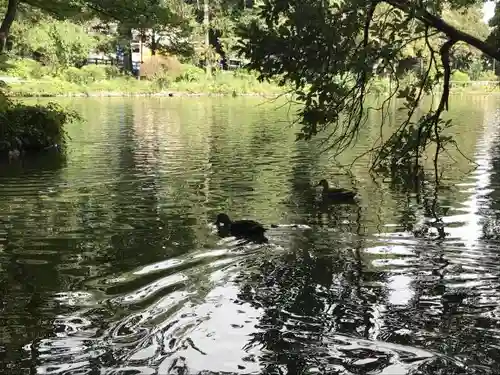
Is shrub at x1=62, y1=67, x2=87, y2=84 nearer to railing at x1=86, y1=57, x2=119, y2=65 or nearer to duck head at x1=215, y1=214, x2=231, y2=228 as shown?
railing at x1=86, y1=57, x2=119, y2=65

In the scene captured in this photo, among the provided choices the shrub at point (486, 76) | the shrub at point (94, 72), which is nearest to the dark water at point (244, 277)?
the shrub at point (94, 72)

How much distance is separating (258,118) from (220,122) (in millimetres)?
3188

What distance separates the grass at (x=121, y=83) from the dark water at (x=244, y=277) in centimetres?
3636

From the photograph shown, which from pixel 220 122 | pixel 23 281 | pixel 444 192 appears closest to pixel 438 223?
pixel 444 192

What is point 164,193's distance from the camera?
12.8 m

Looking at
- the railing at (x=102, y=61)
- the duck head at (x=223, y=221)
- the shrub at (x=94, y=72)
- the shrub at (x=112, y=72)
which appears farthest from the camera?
the railing at (x=102, y=61)

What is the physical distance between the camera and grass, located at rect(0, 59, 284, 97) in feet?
162

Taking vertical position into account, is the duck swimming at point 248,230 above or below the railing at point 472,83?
below

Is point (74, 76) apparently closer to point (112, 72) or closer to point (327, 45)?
point (112, 72)

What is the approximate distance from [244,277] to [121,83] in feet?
164

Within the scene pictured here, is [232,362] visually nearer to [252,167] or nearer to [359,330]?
[359,330]

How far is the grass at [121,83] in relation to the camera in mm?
49312

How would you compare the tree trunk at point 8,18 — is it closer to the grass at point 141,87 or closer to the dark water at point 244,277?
the dark water at point 244,277

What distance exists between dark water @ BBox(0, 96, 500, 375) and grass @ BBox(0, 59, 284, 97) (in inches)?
1431
